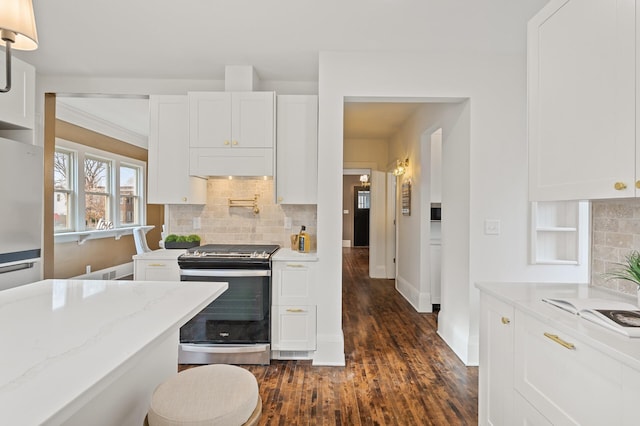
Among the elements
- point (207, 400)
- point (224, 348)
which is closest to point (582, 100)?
point (207, 400)

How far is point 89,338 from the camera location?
34.9 inches

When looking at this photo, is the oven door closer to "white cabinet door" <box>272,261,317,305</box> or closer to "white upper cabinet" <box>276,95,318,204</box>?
"white cabinet door" <box>272,261,317,305</box>

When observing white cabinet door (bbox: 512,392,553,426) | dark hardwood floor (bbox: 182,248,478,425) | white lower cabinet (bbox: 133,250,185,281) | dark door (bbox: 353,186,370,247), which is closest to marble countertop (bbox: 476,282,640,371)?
white cabinet door (bbox: 512,392,553,426)

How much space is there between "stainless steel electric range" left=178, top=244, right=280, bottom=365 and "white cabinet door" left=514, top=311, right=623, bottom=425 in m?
1.90

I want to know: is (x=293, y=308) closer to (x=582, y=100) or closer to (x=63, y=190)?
(x=582, y=100)

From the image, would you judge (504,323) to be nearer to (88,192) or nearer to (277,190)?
(277,190)

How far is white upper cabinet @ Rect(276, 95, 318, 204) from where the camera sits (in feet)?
10.3

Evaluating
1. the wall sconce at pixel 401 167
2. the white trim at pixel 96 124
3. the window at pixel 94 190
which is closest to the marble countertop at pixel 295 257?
the wall sconce at pixel 401 167

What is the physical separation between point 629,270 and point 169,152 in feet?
10.9

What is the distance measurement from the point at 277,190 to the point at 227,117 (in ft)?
2.60

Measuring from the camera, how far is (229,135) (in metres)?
3.09

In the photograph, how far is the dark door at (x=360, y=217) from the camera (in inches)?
453

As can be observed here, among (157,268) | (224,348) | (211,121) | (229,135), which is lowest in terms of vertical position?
(224,348)

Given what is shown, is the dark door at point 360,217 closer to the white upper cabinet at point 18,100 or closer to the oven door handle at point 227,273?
the oven door handle at point 227,273
